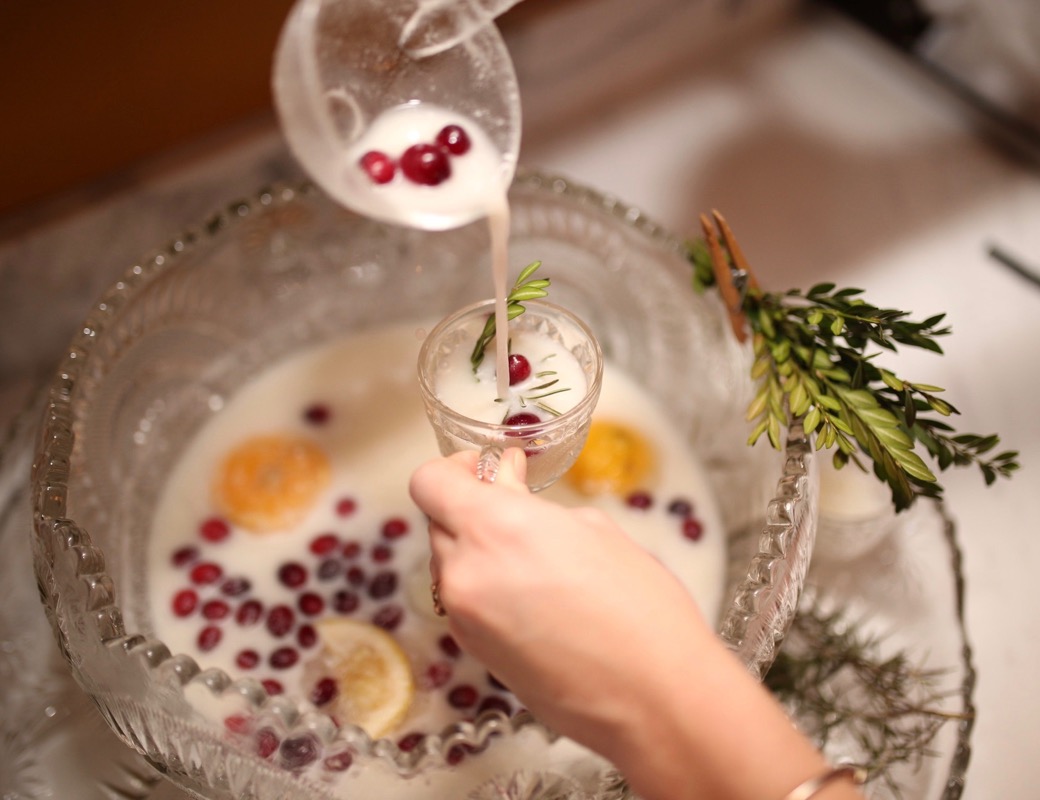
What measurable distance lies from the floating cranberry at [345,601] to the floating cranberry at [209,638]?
0.13 m

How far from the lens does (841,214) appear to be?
1.51m

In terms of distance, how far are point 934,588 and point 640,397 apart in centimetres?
42

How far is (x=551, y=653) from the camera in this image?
23.9 inches

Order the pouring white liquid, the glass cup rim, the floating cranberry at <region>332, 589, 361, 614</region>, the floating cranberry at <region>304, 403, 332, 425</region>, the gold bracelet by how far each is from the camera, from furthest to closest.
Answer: the floating cranberry at <region>304, 403, 332, 425</region> < the floating cranberry at <region>332, 589, 361, 614</region> < the glass cup rim < the pouring white liquid < the gold bracelet

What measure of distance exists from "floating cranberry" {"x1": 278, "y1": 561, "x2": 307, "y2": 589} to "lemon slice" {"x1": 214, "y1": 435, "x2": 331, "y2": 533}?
0.06m

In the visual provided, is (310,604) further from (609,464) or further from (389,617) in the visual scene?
(609,464)

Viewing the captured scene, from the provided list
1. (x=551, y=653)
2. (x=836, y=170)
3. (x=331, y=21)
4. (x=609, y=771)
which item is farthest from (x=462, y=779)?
(x=836, y=170)

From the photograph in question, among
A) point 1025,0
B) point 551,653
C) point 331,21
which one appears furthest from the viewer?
point 1025,0

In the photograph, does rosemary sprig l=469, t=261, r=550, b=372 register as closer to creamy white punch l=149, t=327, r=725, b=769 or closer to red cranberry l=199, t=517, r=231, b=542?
creamy white punch l=149, t=327, r=725, b=769

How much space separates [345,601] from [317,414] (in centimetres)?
26

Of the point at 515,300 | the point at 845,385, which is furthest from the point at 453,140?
the point at 845,385

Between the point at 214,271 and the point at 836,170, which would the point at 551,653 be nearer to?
the point at 214,271

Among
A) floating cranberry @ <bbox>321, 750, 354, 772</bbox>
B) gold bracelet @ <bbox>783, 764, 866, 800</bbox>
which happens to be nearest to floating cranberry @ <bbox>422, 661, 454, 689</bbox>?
floating cranberry @ <bbox>321, 750, 354, 772</bbox>

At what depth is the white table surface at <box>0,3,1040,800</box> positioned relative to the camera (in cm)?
116
